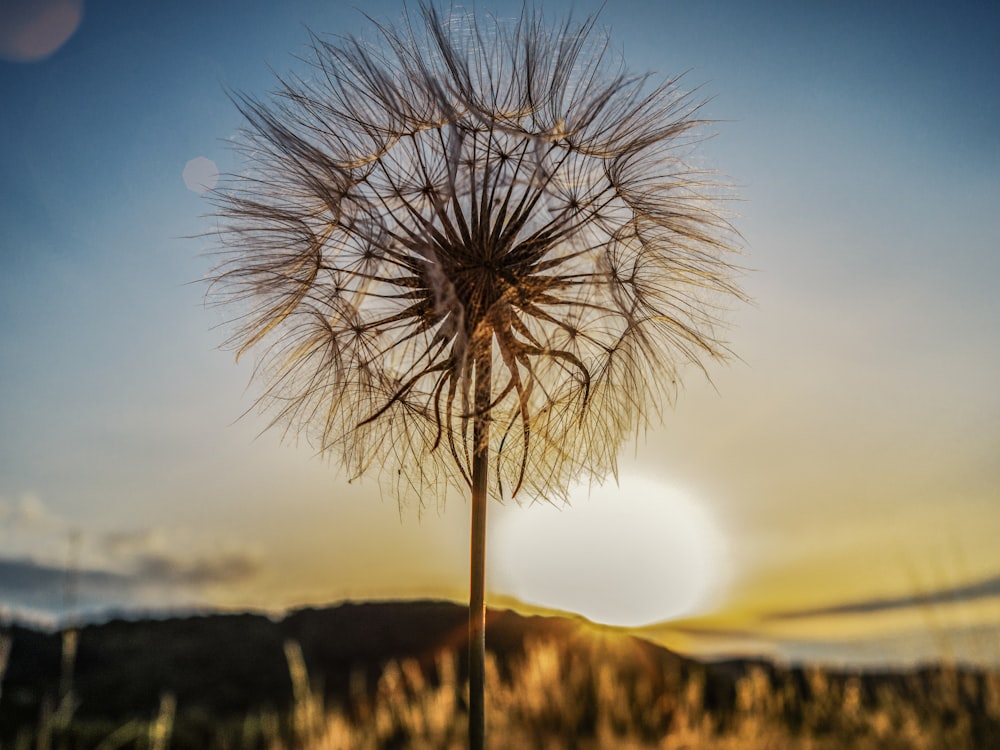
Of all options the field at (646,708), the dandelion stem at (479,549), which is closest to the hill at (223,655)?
the field at (646,708)

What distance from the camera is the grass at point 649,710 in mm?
7137

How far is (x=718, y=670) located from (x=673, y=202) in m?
7.01

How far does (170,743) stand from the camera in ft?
55.6

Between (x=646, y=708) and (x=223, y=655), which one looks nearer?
(x=646, y=708)

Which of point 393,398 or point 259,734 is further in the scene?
point 259,734

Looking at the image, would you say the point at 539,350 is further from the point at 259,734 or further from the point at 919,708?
the point at 259,734

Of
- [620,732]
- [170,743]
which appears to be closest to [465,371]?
[620,732]

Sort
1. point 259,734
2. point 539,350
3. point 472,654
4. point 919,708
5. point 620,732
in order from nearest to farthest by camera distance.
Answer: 1. point 472,654
2. point 539,350
3. point 919,708
4. point 620,732
5. point 259,734

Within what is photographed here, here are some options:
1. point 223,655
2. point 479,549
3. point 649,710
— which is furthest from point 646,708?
point 223,655

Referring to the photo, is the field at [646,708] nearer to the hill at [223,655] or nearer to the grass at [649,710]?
the grass at [649,710]

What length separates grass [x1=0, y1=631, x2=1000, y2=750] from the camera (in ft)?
23.4

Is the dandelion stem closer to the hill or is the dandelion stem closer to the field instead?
the field

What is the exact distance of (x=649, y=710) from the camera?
8.62 metres

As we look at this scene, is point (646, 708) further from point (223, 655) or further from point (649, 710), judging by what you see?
point (223, 655)
